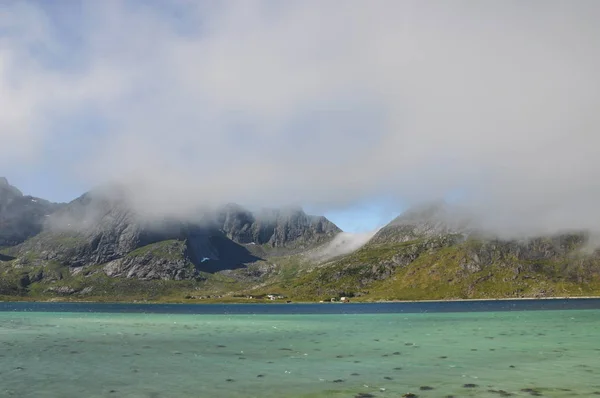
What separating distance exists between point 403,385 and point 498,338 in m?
42.6

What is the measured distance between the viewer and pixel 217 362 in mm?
48719

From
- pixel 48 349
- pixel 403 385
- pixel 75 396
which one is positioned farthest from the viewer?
pixel 48 349

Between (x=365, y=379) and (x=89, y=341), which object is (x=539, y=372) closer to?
(x=365, y=379)

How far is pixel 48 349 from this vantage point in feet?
195

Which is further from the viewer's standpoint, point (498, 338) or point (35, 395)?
point (498, 338)

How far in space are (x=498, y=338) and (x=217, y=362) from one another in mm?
44973

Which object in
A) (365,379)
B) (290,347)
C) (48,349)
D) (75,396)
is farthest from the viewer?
(290,347)

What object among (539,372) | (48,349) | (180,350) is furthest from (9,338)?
(539,372)

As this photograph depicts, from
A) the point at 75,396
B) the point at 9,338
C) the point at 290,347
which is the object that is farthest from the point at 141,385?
the point at 9,338

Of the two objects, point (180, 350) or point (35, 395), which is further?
point (180, 350)

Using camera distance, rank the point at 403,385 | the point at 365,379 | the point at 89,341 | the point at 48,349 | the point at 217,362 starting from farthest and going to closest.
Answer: the point at 89,341
the point at 48,349
the point at 217,362
the point at 365,379
the point at 403,385

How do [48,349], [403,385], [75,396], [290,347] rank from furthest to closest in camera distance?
1. [290,347]
2. [48,349]
3. [403,385]
4. [75,396]

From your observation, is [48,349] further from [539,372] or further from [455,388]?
[539,372]

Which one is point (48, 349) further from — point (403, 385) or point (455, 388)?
point (455, 388)
